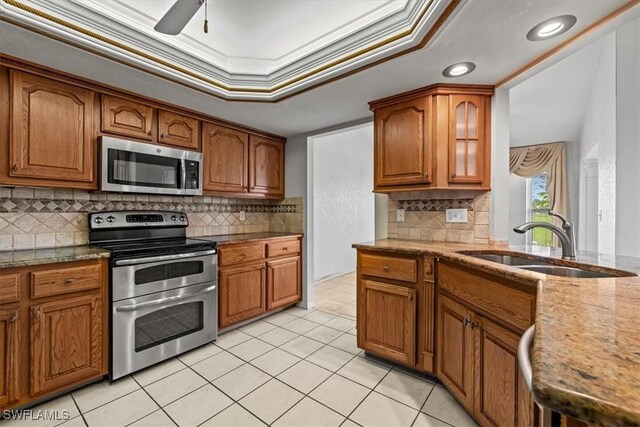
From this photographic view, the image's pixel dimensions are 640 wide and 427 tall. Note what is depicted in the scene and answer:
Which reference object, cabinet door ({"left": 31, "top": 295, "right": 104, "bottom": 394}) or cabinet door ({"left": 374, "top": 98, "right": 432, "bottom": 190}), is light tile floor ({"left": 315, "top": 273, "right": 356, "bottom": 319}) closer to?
cabinet door ({"left": 374, "top": 98, "right": 432, "bottom": 190})

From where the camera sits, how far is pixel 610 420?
13.3 inches

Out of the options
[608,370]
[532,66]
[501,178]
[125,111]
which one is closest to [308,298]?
[501,178]

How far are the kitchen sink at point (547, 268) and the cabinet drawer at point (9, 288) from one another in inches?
104

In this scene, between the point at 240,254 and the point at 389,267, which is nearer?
the point at 389,267

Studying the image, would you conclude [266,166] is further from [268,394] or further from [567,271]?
[567,271]

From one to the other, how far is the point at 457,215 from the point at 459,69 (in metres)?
1.10

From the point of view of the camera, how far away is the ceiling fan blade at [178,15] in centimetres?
125

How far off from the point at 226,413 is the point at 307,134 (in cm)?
279

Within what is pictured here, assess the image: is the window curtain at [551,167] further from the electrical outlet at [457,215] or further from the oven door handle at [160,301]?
the oven door handle at [160,301]

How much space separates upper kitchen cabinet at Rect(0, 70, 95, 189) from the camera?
1.80 m

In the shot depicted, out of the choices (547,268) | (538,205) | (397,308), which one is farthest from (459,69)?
(538,205)

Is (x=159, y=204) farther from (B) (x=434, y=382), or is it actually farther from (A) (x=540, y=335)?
(A) (x=540, y=335)

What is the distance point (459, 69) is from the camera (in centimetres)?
194

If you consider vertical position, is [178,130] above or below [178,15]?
below
